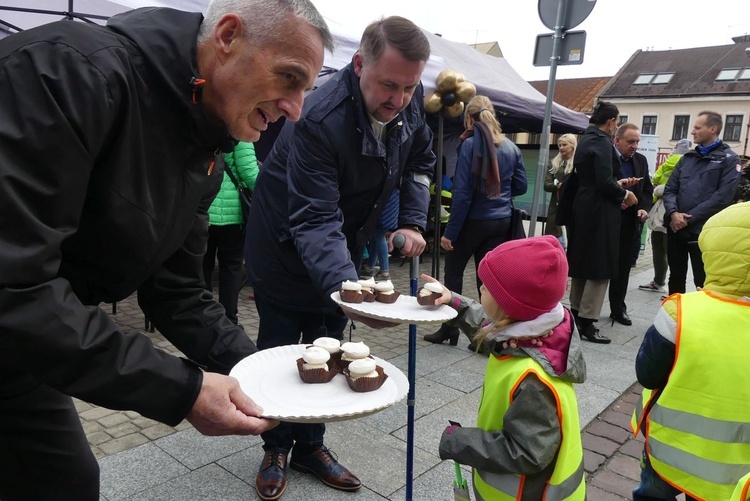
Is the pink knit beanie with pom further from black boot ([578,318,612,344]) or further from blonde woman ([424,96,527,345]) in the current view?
black boot ([578,318,612,344])

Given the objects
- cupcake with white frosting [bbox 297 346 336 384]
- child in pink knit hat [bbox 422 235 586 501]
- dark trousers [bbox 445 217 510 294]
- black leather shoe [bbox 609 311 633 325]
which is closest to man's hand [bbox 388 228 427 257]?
child in pink knit hat [bbox 422 235 586 501]

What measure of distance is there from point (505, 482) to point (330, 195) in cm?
128

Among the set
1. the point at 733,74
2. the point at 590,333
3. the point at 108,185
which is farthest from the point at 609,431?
the point at 733,74

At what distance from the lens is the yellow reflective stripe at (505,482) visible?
183 centimetres

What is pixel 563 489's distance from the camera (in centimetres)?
181

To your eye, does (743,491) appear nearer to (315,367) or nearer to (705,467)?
(705,467)

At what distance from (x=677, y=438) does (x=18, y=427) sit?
2.19 metres

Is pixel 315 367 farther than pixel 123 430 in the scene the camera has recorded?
No

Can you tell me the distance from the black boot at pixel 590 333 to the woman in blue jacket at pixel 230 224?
3.36 m

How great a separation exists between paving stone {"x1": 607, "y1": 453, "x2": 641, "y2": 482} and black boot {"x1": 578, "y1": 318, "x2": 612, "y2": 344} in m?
2.34

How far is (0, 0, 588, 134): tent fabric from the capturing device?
5141mm

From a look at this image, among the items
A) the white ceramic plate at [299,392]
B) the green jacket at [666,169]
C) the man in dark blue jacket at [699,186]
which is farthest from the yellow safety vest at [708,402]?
the green jacket at [666,169]

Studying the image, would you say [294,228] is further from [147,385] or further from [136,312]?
[136,312]

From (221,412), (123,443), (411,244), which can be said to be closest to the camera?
(221,412)
